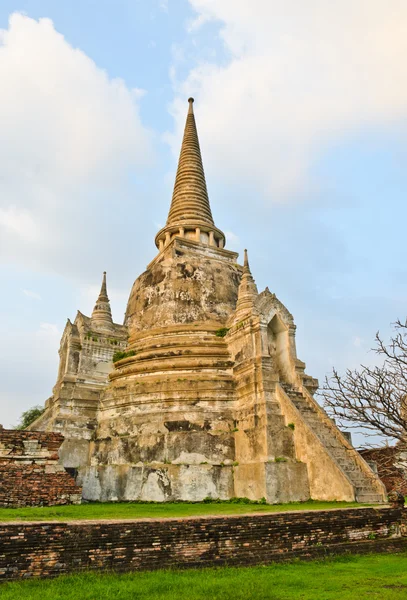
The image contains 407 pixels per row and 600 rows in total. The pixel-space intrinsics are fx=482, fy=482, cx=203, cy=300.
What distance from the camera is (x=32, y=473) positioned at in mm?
12023

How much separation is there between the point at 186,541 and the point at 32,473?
20.4 ft

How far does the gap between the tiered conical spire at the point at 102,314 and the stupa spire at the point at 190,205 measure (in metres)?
4.07

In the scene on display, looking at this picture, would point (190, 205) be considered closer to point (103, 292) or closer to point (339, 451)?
point (103, 292)

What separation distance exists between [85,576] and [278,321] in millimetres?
12641

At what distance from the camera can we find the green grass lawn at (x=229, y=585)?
5.75m

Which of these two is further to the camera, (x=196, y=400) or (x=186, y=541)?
(x=196, y=400)

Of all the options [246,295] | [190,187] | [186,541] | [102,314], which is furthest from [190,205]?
[186,541]

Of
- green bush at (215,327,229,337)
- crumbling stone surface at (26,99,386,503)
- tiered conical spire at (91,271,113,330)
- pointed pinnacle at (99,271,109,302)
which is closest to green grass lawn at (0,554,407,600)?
crumbling stone surface at (26,99,386,503)

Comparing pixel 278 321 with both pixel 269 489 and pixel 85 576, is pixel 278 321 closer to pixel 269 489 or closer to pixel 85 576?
pixel 269 489

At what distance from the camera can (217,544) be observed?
7512 mm

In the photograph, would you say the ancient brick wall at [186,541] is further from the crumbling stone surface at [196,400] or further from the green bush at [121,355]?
the green bush at [121,355]

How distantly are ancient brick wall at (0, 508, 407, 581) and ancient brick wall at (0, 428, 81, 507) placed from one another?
215 inches

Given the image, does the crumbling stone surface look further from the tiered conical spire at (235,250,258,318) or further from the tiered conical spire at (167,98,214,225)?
the tiered conical spire at (167,98,214,225)

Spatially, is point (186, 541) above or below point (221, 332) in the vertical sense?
below
